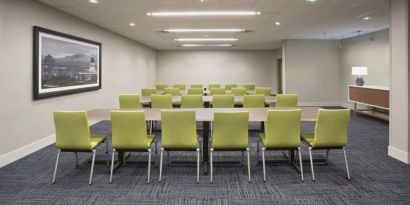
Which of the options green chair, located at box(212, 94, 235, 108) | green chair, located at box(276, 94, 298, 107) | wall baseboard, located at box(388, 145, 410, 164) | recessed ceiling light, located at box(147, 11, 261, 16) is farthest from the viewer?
recessed ceiling light, located at box(147, 11, 261, 16)

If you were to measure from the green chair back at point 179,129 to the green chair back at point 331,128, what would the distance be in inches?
54.2

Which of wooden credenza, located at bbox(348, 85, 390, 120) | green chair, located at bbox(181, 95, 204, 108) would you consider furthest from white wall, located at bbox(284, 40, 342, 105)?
green chair, located at bbox(181, 95, 204, 108)

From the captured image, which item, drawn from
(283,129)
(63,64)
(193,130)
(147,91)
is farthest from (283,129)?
(147,91)

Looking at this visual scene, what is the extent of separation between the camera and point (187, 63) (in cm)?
1562

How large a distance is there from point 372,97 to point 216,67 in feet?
28.2

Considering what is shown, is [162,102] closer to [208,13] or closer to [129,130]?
[208,13]

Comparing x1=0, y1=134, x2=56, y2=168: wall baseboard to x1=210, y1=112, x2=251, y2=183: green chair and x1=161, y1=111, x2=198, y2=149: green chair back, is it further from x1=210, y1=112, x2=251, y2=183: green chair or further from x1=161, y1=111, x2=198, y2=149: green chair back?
x1=210, y1=112, x2=251, y2=183: green chair

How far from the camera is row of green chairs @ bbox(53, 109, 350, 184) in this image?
3432 mm

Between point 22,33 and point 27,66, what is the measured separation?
19.6 inches

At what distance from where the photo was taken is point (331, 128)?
3471 millimetres

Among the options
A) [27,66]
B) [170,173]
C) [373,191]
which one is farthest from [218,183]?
[27,66]

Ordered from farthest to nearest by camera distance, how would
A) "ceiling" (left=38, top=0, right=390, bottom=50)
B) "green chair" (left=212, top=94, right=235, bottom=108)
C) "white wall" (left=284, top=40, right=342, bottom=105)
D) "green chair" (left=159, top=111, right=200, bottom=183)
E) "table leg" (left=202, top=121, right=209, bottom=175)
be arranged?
"white wall" (left=284, top=40, right=342, bottom=105)
"green chair" (left=212, top=94, right=235, bottom=108)
"ceiling" (left=38, top=0, right=390, bottom=50)
"table leg" (left=202, top=121, right=209, bottom=175)
"green chair" (left=159, top=111, right=200, bottom=183)

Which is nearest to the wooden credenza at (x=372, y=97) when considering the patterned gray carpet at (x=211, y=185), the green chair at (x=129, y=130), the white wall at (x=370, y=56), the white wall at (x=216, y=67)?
the white wall at (x=370, y=56)

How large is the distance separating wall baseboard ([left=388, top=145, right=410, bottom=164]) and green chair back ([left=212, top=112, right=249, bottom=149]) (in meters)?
2.37
